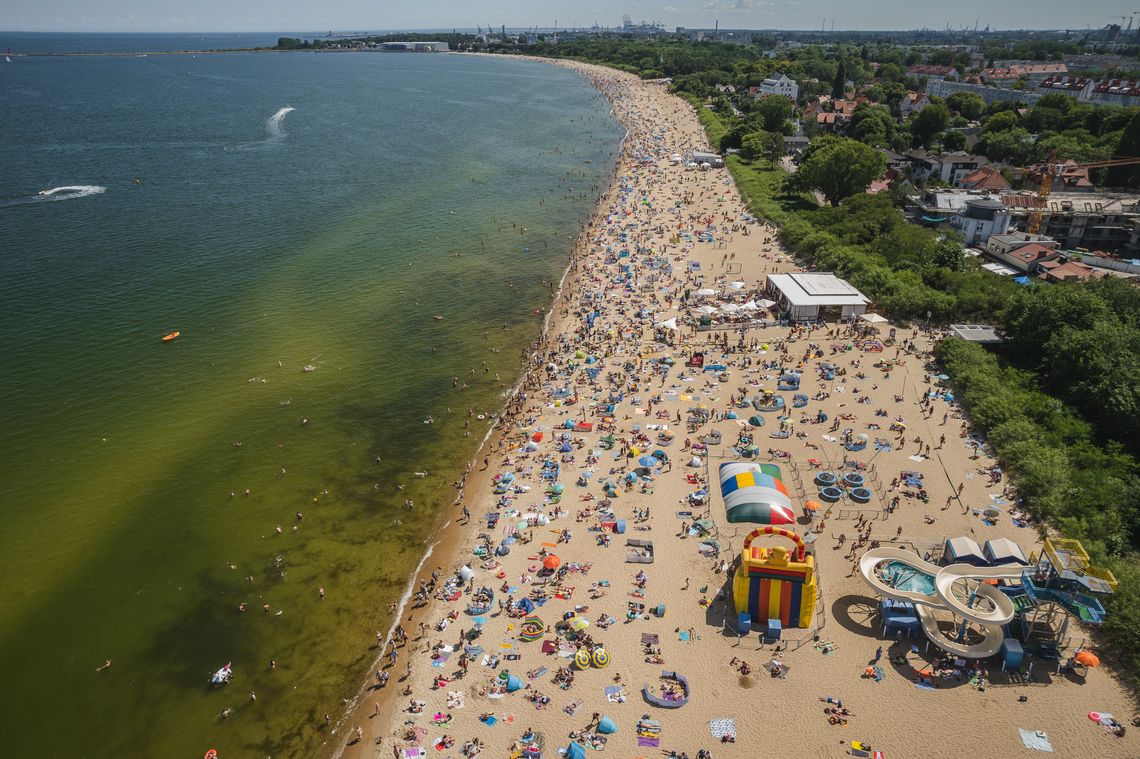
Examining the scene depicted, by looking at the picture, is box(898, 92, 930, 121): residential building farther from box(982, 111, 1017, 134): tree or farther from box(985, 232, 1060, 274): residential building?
box(985, 232, 1060, 274): residential building

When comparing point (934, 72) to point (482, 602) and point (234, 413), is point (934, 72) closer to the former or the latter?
point (234, 413)

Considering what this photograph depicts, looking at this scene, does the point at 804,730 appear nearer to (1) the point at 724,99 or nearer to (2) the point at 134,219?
(2) the point at 134,219

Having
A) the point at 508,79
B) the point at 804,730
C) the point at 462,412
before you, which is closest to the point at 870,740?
the point at 804,730

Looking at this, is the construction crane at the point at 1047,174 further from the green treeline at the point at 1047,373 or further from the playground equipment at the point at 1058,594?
the playground equipment at the point at 1058,594

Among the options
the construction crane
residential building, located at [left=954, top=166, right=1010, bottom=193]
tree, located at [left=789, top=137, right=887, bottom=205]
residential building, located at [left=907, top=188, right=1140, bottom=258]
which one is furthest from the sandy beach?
residential building, located at [left=954, top=166, right=1010, bottom=193]

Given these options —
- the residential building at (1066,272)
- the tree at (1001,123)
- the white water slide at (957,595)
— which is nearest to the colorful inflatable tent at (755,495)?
the white water slide at (957,595)
